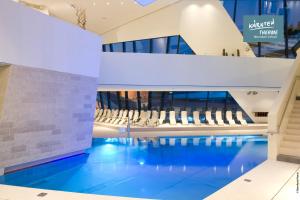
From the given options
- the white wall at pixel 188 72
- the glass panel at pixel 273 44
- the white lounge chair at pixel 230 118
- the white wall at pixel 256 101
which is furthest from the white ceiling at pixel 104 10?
the white lounge chair at pixel 230 118

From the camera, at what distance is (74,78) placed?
8.11m

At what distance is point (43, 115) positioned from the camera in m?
7.11

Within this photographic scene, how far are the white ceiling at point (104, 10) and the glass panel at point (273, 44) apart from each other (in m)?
4.83

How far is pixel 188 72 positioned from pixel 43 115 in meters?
6.79

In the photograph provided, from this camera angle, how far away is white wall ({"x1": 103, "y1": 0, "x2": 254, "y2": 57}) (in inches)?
627

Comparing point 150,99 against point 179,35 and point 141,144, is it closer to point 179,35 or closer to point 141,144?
point 179,35

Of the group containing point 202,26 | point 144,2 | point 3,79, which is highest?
point 144,2

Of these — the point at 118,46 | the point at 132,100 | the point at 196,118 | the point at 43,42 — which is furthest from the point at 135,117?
the point at 43,42

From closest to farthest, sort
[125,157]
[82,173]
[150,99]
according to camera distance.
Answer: [82,173] < [125,157] < [150,99]

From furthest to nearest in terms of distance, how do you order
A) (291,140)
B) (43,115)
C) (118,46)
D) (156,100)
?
(118,46)
(156,100)
(291,140)
(43,115)

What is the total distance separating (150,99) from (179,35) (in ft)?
13.2

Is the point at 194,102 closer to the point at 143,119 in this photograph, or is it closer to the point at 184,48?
the point at 184,48

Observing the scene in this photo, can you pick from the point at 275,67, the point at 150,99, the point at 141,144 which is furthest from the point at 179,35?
the point at 141,144

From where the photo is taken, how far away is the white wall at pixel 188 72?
11555mm
